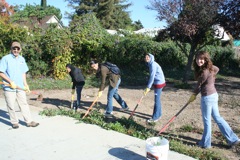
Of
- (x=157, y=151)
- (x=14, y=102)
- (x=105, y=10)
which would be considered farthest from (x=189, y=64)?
(x=105, y=10)

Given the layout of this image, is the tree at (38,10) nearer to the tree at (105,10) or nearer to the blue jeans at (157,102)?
the tree at (105,10)

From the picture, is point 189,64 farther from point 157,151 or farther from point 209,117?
point 157,151

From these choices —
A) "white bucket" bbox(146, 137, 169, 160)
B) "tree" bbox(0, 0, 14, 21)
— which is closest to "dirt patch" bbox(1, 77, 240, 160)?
"white bucket" bbox(146, 137, 169, 160)

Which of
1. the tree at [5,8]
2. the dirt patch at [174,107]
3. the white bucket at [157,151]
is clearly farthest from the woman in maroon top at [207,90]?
the tree at [5,8]

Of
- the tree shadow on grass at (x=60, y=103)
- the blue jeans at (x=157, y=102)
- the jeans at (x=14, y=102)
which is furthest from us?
the tree shadow on grass at (x=60, y=103)

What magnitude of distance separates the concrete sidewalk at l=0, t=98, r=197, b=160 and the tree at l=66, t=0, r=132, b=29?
41.3 meters

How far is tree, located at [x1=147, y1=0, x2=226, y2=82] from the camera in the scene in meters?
10.5

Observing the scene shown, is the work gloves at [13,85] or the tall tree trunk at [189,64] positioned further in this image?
the tall tree trunk at [189,64]

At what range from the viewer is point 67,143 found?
501cm

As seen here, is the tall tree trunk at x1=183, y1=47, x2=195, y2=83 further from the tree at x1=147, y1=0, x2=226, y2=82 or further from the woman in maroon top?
the woman in maroon top

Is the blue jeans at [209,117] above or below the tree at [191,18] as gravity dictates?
below

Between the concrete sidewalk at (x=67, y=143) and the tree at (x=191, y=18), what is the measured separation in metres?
6.68

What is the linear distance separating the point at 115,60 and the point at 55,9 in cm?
3799

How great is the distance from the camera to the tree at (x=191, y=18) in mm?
10508
